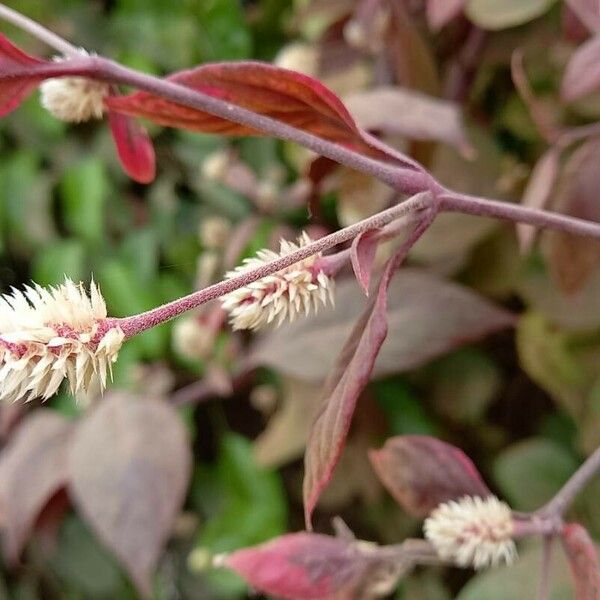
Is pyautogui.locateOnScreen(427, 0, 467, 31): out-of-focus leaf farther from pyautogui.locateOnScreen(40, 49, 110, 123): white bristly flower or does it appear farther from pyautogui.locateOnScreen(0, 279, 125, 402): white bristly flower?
pyautogui.locateOnScreen(0, 279, 125, 402): white bristly flower

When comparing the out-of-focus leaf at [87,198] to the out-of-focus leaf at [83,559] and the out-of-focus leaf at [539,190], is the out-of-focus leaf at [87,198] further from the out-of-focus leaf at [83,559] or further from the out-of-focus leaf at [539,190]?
the out-of-focus leaf at [539,190]

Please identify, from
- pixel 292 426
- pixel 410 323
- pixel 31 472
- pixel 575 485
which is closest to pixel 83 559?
pixel 31 472

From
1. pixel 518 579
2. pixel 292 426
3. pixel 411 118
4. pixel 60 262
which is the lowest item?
pixel 518 579

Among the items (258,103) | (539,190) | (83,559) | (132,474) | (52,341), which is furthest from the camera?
(83,559)

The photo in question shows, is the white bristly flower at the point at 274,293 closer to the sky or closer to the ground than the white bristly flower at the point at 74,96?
closer to the ground

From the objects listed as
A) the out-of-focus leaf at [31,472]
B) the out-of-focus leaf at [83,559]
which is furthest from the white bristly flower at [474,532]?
the out-of-focus leaf at [83,559]

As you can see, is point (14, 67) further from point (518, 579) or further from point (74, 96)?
point (518, 579)

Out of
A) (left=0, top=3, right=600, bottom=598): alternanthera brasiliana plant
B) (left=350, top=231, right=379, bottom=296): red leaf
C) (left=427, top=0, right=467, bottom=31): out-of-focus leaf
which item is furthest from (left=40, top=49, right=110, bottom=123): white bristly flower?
(left=427, top=0, right=467, bottom=31): out-of-focus leaf
